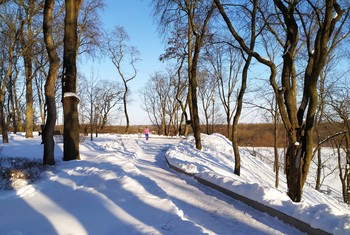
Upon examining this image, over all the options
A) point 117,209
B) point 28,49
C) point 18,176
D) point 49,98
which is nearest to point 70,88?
point 49,98

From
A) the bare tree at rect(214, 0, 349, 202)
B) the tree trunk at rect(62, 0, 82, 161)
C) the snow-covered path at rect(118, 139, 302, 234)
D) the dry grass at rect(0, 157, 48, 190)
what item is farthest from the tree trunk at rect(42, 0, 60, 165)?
the bare tree at rect(214, 0, 349, 202)

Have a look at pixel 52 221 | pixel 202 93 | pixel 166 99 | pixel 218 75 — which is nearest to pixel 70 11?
pixel 52 221

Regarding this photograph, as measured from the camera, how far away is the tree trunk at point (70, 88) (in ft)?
34.2

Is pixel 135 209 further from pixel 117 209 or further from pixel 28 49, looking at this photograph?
pixel 28 49

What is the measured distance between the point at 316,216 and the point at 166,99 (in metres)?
52.2

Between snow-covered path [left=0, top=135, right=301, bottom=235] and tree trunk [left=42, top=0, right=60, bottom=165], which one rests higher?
tree trunk [left=42, top=0, right=60, bottom=165]

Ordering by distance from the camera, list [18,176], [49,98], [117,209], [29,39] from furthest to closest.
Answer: [29,39] < [49,98] < [18,176] < [117,209]

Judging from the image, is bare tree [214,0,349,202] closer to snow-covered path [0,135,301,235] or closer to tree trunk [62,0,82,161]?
snow-covered path [0,135,301,235]

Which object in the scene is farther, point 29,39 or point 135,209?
point 29,39

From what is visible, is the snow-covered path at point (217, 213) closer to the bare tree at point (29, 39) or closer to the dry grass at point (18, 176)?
the dry grass at point (18, 176)

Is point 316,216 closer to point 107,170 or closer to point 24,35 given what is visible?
point 107,170

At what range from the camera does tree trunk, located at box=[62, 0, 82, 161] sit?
1043cm

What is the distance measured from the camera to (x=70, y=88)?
10.5 meters

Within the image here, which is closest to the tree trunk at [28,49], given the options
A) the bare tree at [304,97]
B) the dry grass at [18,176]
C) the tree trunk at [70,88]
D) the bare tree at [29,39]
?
the bare tree at [29,39]
